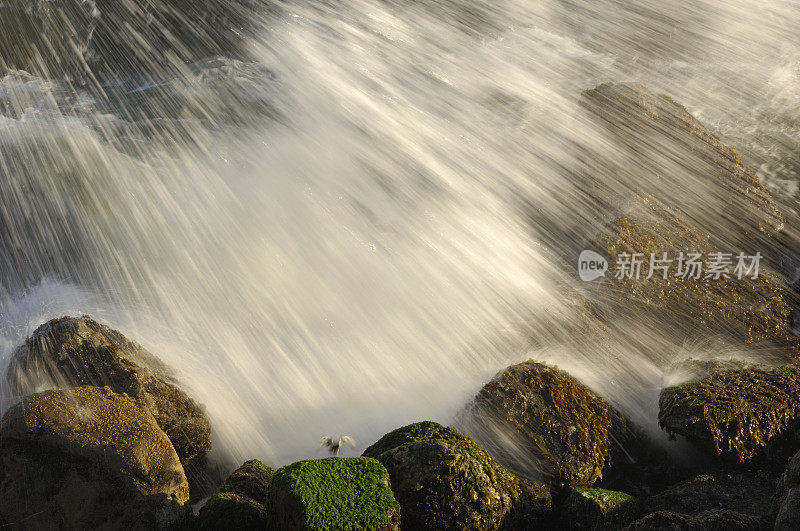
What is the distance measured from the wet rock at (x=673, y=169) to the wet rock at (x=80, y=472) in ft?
18.4

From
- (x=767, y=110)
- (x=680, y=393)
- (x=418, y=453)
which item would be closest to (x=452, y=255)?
(x=680, y=393)

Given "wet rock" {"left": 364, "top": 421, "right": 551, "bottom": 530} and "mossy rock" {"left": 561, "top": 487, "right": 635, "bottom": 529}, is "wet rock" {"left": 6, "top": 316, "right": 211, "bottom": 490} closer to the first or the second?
"wet rock" {"left": 364, "top": 421, "right": 551, "bottom": 530}

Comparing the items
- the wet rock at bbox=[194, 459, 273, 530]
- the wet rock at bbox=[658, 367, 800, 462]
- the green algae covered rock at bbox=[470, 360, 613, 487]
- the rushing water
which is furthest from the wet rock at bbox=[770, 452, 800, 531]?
the wet rock at bbox=[194, 459, 273, 530]

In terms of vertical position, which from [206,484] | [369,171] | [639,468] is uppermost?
[369,171]

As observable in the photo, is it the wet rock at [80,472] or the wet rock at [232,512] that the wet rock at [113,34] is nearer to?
the wet rock at [80,472]

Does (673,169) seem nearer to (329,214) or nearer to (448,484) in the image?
(329,214)

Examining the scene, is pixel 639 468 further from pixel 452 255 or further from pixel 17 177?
pixel 17 177

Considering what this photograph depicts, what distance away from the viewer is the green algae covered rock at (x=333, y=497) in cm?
324

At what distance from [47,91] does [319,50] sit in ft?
14.7

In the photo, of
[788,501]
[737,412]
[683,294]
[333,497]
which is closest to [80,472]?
[333,497]

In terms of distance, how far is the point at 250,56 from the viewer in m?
10.0

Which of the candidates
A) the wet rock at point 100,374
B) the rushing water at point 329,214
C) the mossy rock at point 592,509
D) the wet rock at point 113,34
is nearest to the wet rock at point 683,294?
the rushing water at point 329,214

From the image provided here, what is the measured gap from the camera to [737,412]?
4.68 m

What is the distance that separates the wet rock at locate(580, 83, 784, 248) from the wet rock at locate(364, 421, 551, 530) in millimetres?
4075
